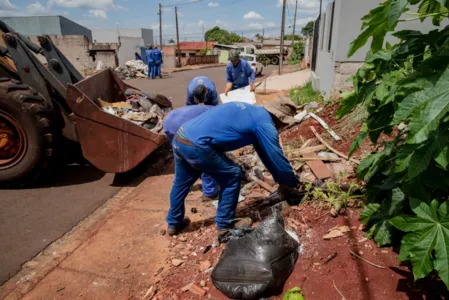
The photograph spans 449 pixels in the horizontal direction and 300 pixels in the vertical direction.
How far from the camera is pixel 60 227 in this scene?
3.79 m

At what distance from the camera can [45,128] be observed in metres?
4.52

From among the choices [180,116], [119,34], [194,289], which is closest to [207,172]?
[180,116]

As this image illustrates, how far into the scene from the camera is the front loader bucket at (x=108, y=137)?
4.45 m

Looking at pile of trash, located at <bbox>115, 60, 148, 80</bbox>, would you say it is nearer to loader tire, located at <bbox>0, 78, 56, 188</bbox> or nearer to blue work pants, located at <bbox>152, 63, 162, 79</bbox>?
blue work pants, located at <bbox>152, 63, 162, 79</bbox>

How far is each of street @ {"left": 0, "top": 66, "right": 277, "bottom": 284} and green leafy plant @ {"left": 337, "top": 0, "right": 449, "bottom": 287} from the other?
3.23 metres

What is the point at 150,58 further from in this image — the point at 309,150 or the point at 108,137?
the point at 309,150

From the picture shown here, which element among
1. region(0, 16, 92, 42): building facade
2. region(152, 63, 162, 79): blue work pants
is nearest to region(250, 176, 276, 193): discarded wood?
region(152, 63, 162, 79): blue work pants

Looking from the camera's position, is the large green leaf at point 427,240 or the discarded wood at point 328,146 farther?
the discarded wood at point 328,146

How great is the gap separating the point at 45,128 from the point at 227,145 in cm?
289

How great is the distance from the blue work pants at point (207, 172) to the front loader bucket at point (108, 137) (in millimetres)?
1474

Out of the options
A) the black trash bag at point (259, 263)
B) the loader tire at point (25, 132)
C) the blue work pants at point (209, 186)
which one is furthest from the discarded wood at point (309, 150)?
the loader tire at point (25, 132)

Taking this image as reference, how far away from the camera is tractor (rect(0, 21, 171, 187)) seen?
446cm

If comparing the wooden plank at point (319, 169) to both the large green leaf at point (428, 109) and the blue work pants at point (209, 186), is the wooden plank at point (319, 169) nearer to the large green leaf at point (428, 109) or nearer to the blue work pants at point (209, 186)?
the blue work pants at point (209, 186)

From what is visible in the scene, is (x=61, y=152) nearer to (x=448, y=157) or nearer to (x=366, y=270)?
(x=366, y=270)
